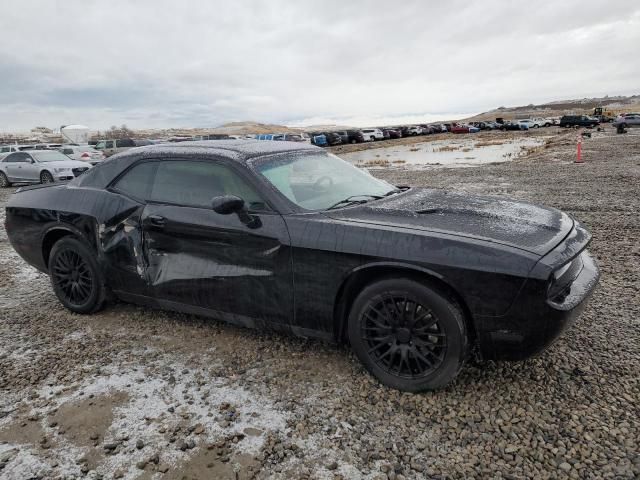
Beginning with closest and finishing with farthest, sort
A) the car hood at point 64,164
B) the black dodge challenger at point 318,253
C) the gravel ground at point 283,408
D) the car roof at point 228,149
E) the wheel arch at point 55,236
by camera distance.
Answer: the gravel ground at point 283,408, the black dodge challenger at point 318,253, the car roof at point 228,149, the wheel arch at point 55,236, the car hood at point 64,164

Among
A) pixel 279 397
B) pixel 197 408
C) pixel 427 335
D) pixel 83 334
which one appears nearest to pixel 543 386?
pixel 427 335

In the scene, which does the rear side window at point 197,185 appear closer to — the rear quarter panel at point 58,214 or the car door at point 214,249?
the car door at point 214,249

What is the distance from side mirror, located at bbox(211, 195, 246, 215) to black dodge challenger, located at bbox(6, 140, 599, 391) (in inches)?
0.6

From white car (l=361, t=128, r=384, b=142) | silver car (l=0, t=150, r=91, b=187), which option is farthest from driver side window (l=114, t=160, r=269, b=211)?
white car (l=361, t=128, r=384, b=142)

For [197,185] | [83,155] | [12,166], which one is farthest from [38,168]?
[197,185]

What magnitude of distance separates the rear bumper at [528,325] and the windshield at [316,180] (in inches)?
56.3

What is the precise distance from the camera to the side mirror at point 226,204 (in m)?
3.13

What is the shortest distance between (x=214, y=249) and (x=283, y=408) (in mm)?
1268

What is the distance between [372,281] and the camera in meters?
2.92

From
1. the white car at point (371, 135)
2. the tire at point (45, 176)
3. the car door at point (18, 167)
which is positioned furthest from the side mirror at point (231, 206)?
the white car at point (371, 135)

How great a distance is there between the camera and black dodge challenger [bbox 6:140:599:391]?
2.62 metres

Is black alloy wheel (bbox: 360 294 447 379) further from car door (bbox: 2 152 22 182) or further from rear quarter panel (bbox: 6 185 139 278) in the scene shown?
car door (bbox: 2 152 22 182)

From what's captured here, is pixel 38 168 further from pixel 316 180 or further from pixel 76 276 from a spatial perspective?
pixel 316 180

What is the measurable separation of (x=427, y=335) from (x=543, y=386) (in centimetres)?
86
